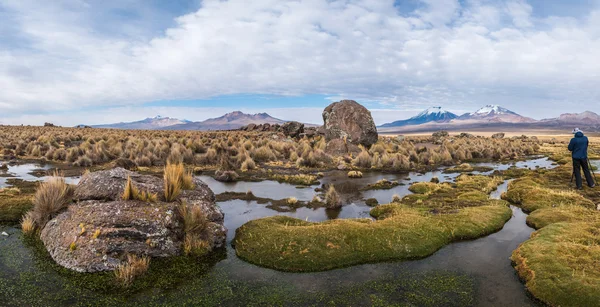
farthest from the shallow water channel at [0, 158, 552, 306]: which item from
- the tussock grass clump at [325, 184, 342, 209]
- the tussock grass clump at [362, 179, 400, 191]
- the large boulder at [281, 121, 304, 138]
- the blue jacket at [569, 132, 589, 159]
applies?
the large boulder at [281, 121, 304, 138]

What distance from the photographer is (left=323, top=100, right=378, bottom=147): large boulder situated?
35.6 m

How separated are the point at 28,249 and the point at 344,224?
897 centimetres

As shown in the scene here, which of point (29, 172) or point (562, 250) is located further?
point (29, 172)

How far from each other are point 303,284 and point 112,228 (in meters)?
5.03

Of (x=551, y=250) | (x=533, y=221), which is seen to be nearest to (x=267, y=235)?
(x=551, y=250)

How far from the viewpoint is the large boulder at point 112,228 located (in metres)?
8.24

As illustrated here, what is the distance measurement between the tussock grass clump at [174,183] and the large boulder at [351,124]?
25.3 m

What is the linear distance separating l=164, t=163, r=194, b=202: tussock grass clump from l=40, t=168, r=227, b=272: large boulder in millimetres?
272

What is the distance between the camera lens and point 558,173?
22.7 metres

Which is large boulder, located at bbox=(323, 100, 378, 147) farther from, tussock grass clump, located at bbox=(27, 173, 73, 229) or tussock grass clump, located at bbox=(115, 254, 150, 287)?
tussock grass clump, located at bbox=(115, 254, 150, 287)

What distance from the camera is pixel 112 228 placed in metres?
8.61

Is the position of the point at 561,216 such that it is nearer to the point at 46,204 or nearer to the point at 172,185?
the point at 172,185

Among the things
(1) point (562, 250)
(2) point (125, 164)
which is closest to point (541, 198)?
(1) point (562, 250)

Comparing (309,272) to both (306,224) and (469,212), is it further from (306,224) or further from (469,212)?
(469,212)
